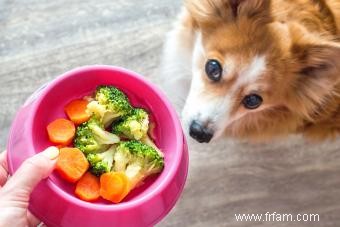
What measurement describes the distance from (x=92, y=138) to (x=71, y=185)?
15cm

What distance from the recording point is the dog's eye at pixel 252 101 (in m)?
1.46

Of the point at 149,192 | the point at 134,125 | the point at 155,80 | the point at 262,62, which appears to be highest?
the point at 262,62

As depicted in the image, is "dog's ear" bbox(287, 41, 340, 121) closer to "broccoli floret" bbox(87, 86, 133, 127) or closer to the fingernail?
"broccoli floret" bbox(87, 86, 133, 127)

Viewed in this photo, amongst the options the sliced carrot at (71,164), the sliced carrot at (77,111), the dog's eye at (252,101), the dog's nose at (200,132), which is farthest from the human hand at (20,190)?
the dog's eye at (252,101)

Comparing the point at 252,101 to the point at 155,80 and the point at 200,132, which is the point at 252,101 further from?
the point at 155,80

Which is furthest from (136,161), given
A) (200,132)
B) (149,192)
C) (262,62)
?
→ (262,62)

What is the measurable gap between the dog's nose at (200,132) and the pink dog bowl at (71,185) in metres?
0.04

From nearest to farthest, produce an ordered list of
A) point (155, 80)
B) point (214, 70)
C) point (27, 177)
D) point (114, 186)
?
point (27, 177) → point (114, 186) → point (214, 70) → point (155, 80)

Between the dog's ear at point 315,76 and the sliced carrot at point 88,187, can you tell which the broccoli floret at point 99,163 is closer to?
the sliced carrot at point 88,187

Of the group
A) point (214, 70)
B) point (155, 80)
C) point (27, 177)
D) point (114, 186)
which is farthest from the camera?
point (155, 80)

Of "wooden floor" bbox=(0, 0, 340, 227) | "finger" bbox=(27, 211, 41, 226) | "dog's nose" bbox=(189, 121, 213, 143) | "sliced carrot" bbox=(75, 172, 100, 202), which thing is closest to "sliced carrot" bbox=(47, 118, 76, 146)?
"sliced carrot" bbox=(75, 172, 100, 202)

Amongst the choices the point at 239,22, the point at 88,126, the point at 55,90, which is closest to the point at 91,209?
the point at 88,126

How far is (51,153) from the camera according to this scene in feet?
4.22

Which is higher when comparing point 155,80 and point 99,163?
point 99,163
